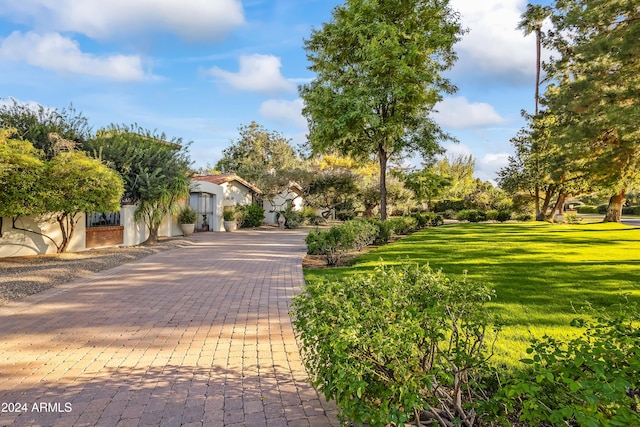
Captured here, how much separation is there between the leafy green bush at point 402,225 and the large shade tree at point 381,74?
369 centimetres

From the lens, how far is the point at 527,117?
102 ft

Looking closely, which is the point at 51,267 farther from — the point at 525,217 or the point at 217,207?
the point at 525,217

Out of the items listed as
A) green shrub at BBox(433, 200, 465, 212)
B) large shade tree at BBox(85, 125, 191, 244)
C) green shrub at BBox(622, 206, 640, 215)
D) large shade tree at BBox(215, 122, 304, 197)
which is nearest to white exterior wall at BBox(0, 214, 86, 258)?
large shade tree at BBox(85, 125, 191, 244)

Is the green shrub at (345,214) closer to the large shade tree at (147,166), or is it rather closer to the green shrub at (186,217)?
the green shrub at (186,217)

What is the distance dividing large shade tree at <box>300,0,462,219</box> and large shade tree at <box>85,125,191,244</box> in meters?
6.56

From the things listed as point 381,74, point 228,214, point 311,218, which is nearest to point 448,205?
point 311,218

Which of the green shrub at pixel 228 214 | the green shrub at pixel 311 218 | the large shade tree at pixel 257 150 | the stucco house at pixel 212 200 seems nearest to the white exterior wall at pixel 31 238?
the stucco house at pixel 212 200

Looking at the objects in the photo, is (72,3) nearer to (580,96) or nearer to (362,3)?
(362,3)

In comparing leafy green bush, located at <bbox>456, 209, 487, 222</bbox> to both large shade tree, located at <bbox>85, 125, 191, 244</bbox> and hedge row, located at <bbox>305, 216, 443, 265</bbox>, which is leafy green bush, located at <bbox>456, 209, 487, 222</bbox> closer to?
hedge row, located at <bbox>305, 216, 443, 265</bbox>

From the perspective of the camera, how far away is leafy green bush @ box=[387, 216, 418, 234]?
1966cm

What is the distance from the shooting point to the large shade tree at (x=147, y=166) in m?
15.1

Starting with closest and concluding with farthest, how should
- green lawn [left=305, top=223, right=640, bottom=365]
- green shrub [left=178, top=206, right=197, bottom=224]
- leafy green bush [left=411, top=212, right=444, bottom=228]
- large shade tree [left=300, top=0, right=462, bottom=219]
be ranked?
green lawn [left=305, top=223, right=640, bottom=365]
large shade tree [left=300, top=0, right=462, bottom=219]
green shrub [left=178, top=206, right=197, bottom=224]
leafy green bush [left=411, top=212, right=444, bottom=228]

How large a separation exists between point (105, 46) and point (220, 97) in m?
5.92

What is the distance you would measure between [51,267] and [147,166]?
6960mm
